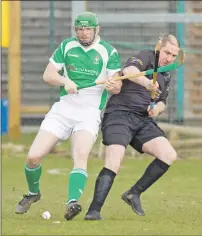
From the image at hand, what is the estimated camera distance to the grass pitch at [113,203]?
816 centimetres

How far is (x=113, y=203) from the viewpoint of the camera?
1082 centimetres

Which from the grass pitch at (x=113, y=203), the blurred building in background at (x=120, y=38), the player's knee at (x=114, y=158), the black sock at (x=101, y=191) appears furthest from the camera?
the blurred building in background at (x=120, y=38)

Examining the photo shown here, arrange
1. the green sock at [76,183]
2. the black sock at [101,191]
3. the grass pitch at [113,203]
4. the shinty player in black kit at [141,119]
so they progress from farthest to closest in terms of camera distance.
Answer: the shinty player in black kit at [141,119] → the black sock at [101,191] → the green sock at [76,183] → the grass pitch at [113,203]

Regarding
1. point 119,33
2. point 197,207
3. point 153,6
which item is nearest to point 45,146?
point 197,207

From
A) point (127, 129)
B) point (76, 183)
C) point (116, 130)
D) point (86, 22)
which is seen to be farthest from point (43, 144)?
point (86, 22)

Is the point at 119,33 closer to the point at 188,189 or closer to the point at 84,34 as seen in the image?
the point at 188,189

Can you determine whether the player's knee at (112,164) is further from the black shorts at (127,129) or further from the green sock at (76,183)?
the green sock at (76,183)

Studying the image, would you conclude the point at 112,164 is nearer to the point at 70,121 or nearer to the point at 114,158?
the point at 114,158

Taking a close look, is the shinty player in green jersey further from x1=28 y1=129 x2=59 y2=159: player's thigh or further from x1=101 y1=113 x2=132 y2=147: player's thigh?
x1=101 y1=113 x2=132 y2=147: player's thigh

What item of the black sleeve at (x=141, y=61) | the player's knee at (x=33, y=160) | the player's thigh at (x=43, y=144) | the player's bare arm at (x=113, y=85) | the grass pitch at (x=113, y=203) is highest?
the black sleeve at (x=141, y=61)

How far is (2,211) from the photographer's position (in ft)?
31.9

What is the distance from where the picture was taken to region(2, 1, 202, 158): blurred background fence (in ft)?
49.8

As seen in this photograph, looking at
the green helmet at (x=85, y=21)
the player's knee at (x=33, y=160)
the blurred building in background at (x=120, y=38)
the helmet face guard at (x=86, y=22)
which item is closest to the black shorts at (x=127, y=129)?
the player's knee at (x=33, y=160)

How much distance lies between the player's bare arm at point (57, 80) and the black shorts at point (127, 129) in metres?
0.53
